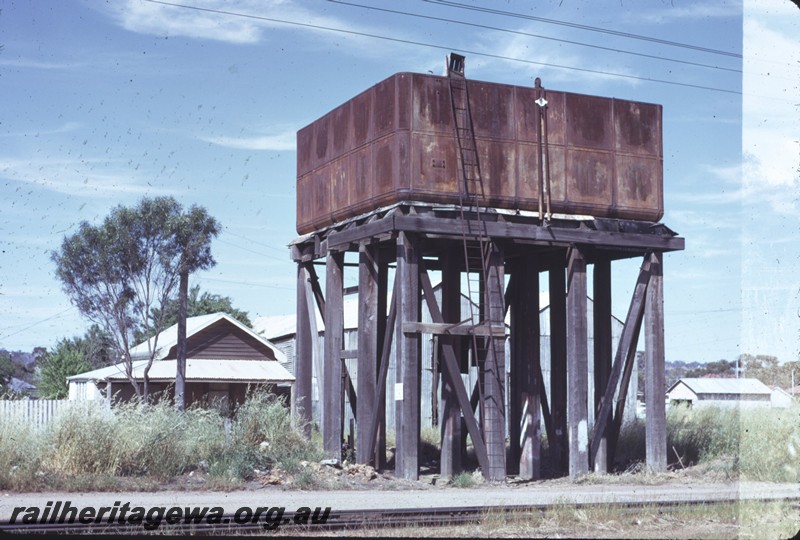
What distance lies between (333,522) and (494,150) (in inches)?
451

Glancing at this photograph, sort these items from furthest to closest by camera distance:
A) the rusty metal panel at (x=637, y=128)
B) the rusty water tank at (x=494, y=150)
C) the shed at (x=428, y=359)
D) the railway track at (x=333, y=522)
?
the shed at (x=428, y=359) < the rusty metal panel at (x=637, y=128) < the rusty water tank at (x=494, y=150) < the railway track at (x=333, y=522)

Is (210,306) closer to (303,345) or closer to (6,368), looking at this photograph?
(6,368)

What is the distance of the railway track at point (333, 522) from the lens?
43.4ft

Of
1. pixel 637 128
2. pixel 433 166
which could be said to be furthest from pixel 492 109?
pixel 637 128

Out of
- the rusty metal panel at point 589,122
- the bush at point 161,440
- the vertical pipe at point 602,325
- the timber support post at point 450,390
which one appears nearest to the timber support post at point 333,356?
the timber support post at point 450,390

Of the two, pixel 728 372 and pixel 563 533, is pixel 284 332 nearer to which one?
pixel 563 533

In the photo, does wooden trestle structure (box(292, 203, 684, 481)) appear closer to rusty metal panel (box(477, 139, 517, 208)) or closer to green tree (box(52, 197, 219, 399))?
rusty metal panel (box(477, 139, 517, 208))

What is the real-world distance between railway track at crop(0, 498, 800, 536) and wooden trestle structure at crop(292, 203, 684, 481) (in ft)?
19.9

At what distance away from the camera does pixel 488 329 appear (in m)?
23.1

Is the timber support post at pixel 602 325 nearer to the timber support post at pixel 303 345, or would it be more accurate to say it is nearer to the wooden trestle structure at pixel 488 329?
the wooden trestle structure at pixel 488 329

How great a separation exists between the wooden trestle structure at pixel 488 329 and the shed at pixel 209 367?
2228 centimetres

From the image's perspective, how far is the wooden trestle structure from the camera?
74.1 ft

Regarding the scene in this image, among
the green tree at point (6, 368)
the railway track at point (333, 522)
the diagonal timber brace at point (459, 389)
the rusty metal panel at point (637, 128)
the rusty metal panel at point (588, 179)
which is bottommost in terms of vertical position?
the green tree at point (6, 368)

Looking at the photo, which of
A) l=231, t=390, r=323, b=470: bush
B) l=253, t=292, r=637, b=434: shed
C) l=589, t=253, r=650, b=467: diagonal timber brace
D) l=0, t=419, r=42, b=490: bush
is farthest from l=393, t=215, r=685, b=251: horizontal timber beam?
l=253, t=292, r=637, b=434: shed
